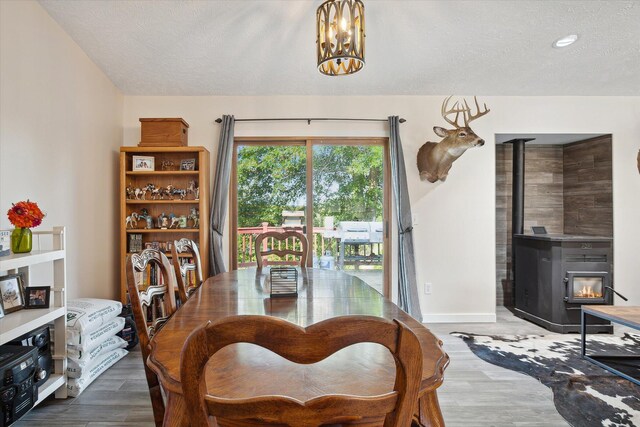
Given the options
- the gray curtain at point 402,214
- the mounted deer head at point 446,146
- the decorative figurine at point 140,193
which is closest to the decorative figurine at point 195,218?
the decorative figurine at point 140,193

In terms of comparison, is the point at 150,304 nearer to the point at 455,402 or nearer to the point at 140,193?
the point at 455,402

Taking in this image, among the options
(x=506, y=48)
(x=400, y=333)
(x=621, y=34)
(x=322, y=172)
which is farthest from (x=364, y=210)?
(x=400, y=333)

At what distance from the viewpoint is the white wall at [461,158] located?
4.02 m

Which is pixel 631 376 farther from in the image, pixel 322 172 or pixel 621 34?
pixel 322 172

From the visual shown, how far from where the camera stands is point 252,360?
1.01 metres

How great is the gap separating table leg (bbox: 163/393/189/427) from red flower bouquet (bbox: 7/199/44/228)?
179 cm

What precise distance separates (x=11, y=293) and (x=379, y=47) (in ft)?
10.4

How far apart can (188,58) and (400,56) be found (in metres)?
1.95

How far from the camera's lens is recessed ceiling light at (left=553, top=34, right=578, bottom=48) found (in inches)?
113

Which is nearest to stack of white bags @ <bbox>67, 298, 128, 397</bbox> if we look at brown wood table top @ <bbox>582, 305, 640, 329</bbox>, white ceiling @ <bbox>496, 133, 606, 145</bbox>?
brown wood table top @ <bbox>582, 305, 640, 329</bbox>

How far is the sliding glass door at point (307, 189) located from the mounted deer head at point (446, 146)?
458 mm

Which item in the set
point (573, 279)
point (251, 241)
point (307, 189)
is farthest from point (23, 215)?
point (573, 279)

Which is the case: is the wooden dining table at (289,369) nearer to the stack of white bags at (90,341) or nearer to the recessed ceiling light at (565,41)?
the stack of white bags at (90,341)

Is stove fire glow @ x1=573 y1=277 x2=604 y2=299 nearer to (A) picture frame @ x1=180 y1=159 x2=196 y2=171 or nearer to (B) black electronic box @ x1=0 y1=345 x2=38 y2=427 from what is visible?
(A) picture frame @ x1=180 y1=159 x2=196 y2=171
